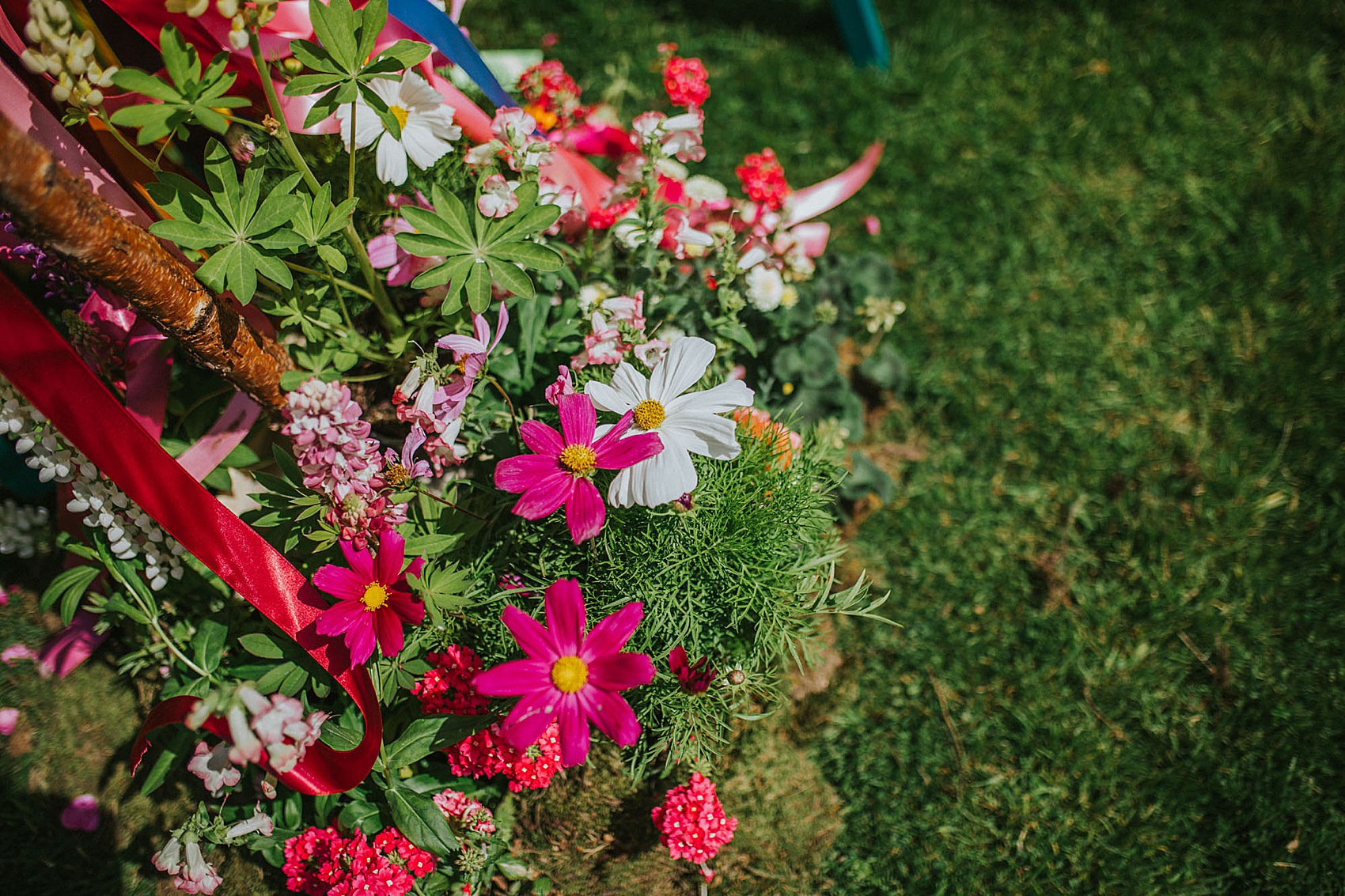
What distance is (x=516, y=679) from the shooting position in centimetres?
110

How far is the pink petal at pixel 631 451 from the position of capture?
3.63 feet

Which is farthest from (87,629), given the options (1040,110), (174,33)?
(1040,110)

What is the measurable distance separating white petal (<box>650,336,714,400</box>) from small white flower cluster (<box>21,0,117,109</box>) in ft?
2.79

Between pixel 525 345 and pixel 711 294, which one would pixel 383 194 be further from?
pixel 711 294

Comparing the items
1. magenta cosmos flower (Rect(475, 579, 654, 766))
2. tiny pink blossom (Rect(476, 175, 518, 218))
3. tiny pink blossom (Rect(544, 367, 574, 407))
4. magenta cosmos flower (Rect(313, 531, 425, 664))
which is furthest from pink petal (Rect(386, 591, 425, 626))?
tiny pink blossom (Rect(476, 175, 518, 218))

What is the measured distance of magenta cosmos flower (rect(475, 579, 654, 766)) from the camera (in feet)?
3.54

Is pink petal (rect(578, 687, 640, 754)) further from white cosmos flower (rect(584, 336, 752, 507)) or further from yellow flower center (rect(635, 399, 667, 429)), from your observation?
yellow flower center (rect(635, 399, 667, 429))

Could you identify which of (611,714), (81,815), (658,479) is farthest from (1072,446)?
(81,815)

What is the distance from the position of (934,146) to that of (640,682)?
2.25m

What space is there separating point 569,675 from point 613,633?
84mm

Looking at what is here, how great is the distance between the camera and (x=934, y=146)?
105 inches

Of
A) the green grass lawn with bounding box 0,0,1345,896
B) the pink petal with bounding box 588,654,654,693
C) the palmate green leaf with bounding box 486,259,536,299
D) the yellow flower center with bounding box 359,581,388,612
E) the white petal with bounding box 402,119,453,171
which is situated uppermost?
the white petal with bounding box 402,119,453,171

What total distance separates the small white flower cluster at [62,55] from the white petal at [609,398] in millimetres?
773

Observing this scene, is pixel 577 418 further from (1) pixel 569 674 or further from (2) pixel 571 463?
(1) pixel 569 674
